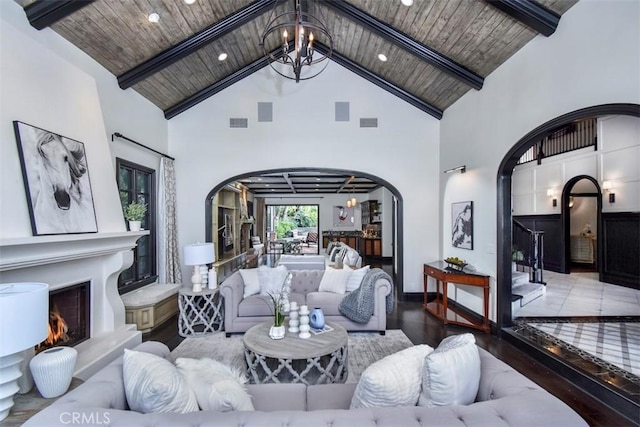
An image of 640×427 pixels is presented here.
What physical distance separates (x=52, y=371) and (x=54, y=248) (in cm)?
98

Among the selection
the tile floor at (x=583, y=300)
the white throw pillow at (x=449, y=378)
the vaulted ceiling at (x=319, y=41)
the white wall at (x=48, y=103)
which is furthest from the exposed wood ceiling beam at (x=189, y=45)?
the tile floor at (x=583, y=300)

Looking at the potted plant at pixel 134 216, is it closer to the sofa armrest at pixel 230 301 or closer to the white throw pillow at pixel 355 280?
the sofa armrest at pixel 230 301

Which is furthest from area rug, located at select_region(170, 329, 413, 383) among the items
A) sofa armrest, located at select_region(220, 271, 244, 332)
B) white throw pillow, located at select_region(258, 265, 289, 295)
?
white throw pillow, located at select_region(258, 265, 289, 295)

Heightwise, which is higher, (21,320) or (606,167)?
(606,167)

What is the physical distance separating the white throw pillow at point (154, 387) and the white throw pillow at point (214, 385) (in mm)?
57

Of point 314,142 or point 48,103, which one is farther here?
point 314,142

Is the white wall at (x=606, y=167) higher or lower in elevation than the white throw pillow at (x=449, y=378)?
higher

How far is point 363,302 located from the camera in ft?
13.9

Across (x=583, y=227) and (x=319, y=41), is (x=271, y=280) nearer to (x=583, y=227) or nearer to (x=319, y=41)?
(x=319, y=41)

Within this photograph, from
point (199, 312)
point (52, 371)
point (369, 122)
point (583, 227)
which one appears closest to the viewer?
point (52, 371)

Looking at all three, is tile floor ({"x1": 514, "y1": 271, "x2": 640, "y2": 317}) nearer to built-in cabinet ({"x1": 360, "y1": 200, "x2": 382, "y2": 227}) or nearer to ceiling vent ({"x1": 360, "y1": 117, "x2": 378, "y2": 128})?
ceiling vent ({"x1": 360, "y1": 117, "x2": 378, "y2": 128})

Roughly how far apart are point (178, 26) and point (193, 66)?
102cm

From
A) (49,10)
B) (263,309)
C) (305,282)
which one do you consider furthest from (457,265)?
(49,10)

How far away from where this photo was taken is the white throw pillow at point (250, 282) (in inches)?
180
